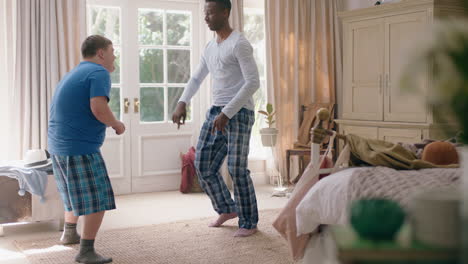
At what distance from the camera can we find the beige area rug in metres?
3.24

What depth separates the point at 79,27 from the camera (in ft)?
16.9

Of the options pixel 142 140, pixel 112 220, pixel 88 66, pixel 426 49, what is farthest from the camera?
pixel 142 140

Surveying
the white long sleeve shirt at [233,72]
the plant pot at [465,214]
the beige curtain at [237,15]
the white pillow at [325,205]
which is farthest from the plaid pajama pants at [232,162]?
the plant pot at [465,214]

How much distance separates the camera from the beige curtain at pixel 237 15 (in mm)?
5844

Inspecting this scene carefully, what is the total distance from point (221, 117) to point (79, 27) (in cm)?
223

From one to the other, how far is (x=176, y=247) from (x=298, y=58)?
10.9 ft

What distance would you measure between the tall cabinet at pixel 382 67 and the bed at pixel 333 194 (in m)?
2.69

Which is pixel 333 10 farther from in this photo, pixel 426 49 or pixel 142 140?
pixel 426 49

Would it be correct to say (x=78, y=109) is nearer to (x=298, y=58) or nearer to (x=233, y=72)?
(x=233, y=72)

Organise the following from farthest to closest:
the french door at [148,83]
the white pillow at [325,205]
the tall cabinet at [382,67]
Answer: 1. the french door at [148,83]
2. the tall cabinet at [382,67]
3. the white pillow at [325,205]

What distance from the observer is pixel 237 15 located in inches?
230

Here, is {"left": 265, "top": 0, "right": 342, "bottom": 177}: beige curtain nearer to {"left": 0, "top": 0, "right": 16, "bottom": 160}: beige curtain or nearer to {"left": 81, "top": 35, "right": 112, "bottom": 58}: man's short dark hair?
{"left": 0, "top": 0, "right": 16, "bottom": 160}: beige curtain

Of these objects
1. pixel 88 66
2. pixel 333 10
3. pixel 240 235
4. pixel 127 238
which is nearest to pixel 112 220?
pixel 127 238

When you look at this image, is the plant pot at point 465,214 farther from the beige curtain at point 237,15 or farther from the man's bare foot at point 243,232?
the beige curtain at point 237,15
